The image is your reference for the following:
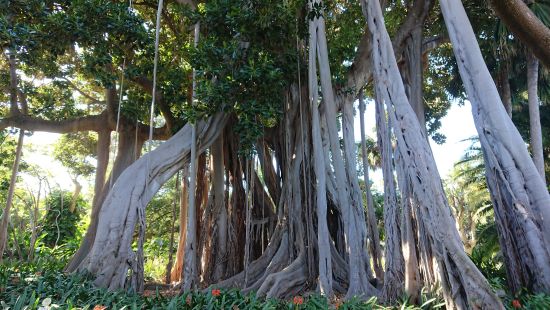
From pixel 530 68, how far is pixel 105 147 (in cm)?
790

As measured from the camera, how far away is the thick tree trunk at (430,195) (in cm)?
288

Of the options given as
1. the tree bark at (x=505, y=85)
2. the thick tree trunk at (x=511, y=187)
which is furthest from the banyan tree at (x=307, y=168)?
the tree bark at (x=505, y=85)

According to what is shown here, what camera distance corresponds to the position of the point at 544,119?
37.0ft

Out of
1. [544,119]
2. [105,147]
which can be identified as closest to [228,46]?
[105,147]

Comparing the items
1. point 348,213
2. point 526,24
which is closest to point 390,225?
point 348,213

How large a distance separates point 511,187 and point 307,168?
273 centimetres

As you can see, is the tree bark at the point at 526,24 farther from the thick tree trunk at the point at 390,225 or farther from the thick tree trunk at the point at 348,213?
the thick tree trunk at the point at 348,213

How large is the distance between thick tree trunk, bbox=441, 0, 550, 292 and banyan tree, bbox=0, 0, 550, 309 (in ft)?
0.04

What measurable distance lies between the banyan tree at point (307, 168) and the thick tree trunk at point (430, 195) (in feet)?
0.04

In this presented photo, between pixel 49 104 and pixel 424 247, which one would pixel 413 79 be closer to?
pixel 424 247

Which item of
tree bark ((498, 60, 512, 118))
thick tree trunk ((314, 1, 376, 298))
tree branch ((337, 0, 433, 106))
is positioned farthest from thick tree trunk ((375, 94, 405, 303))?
tree bark ((498, 60, 512, 118))

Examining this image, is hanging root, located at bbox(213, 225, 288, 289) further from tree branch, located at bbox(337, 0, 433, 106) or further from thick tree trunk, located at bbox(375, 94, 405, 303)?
tree branch, located at bbox(337, 0, 433, 106)

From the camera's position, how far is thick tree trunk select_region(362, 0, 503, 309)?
9.45ft

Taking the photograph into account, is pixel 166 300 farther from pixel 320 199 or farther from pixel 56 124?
pixel 56 124
